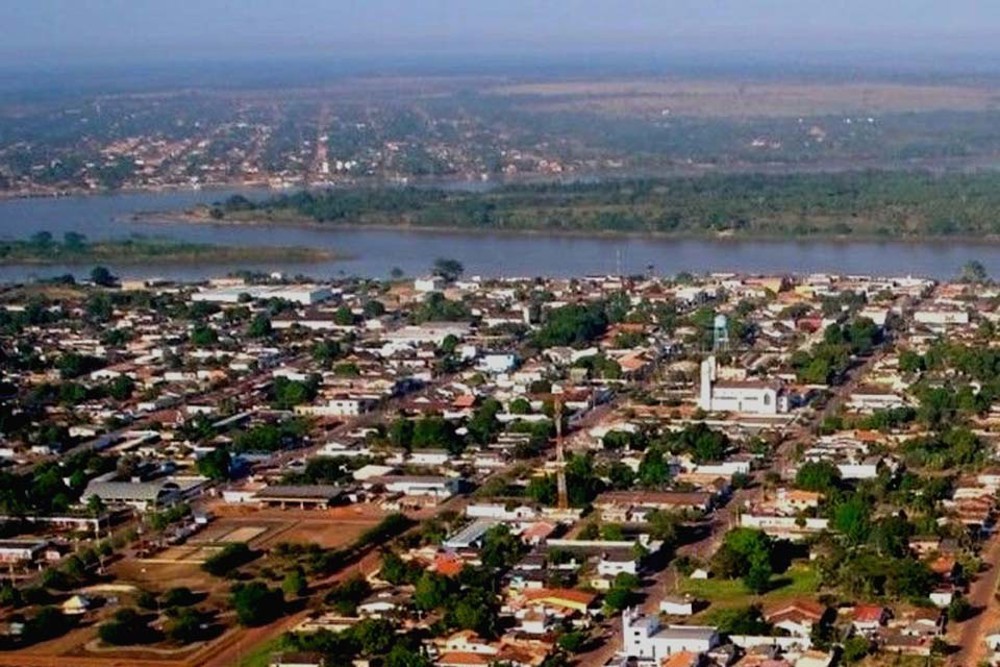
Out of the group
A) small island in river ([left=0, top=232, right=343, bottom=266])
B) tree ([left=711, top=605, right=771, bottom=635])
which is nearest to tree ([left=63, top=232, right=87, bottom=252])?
small island in river ([left=0, top=232, right=343, bottom=266])

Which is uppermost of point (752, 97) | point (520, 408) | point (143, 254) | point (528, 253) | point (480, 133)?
point (520, 408)

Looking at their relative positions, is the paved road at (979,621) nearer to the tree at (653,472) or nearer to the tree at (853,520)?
the tree at (853,520)

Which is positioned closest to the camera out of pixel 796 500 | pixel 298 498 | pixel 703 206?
pixel 796 500

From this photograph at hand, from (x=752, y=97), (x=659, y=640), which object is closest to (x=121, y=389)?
(x=659, y=640)

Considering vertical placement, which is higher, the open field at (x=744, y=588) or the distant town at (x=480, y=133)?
the open field at (x=744, y=588)

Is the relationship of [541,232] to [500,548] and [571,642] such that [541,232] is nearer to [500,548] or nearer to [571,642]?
[500,548]

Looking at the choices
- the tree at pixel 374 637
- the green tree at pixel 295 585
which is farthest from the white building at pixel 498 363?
the tree at pixel 374 637
